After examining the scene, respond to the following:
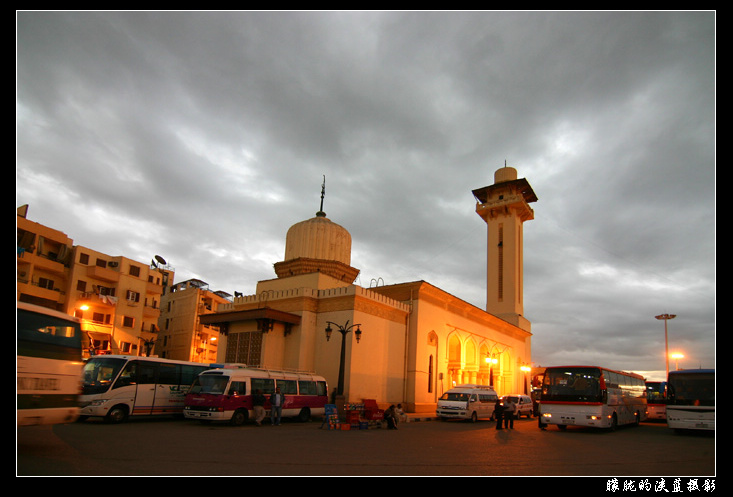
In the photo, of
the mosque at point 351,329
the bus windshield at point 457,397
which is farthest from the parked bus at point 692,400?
the mosque at point 351,329

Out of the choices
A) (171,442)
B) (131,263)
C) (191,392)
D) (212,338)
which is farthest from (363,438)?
(212,338)

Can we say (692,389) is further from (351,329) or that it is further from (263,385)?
(263,385)

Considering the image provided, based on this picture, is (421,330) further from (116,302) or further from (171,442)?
(116,302)

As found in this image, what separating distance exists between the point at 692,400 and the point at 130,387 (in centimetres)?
1767

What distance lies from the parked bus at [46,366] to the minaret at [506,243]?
33.5 meters

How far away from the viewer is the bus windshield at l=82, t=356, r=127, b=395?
14.9 meters

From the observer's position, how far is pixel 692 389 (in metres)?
16.1

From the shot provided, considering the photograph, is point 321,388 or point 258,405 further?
point 321,388

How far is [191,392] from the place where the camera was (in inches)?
632

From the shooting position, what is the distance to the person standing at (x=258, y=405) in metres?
16.1

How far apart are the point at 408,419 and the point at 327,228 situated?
12.3 m

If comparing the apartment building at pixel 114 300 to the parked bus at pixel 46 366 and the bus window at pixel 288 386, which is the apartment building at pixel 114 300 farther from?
the parked bus at pixel 46 366

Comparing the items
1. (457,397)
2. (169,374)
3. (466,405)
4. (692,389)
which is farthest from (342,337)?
(692,389)

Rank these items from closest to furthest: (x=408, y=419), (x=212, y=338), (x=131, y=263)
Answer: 1. (x=408, y=419)
2. (x=131, y=263)
3. (x=212, y=338)
